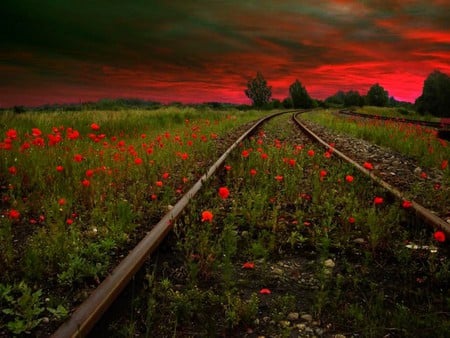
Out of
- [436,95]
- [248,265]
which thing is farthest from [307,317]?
[436,95]

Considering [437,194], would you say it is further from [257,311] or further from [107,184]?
[107,184]

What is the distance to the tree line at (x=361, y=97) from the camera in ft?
153

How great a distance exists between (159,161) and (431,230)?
4.02 metres

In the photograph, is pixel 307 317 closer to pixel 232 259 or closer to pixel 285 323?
pixel 285 323

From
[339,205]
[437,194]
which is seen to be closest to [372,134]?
[437,194]

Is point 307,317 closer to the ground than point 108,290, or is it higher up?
closer to the ground

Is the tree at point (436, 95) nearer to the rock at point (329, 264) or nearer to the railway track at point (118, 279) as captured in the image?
the railway track at point (118, 279)

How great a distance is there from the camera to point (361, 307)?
2260mm

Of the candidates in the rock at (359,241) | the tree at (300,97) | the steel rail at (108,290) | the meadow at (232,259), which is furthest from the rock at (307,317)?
the tree at (300,97)

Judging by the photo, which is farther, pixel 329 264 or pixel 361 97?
pixel 361 97

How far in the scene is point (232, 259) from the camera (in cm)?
301

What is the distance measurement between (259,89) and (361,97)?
2561cm

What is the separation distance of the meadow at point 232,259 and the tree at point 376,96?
8970cm

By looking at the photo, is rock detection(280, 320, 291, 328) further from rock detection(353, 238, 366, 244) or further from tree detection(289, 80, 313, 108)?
tree detection(289, 80, 313, 108)
